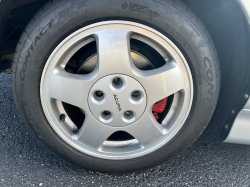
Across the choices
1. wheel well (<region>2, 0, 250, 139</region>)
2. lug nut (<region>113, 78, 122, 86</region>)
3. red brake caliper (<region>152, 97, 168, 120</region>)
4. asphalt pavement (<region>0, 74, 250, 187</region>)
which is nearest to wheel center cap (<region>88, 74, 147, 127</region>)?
lug nut (<region>113, 78, 122, 86</region>)

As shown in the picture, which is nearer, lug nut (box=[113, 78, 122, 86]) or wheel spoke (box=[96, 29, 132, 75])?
wheel spoke (box=[96, 29, 132, 75])

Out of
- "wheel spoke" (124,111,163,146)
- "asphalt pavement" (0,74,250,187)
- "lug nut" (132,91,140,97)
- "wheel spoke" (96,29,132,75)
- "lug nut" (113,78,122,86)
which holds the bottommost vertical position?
"asphalt pavement" (0,74,250,187)

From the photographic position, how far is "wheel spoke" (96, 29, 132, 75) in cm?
99

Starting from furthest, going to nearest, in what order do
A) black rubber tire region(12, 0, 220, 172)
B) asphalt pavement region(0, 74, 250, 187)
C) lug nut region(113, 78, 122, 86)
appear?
asphalt pavement region(0, 74, 250, 187) → lug nut region(113, 78, 122, 86) → black rubber tire region(12, 0, 220, 172)

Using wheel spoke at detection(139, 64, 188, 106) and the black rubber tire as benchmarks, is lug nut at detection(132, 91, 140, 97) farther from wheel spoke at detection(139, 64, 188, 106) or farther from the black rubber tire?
the black rubber tire

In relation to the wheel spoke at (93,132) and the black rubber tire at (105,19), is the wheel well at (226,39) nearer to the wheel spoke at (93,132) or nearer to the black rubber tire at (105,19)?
the black rubber tire at (105,19)

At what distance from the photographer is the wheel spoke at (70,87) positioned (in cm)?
105

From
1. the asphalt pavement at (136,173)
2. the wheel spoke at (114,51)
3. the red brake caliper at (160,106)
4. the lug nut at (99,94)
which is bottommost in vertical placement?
the asphalt pavement at (136,173)

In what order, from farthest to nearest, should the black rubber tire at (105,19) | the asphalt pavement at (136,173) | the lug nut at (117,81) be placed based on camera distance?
the asphalt pavement at (136,173) → the lug nut at (117,81) → the black rubber tire at (105,19)

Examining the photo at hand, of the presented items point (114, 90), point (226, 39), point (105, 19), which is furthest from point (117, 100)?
point (226, 39)

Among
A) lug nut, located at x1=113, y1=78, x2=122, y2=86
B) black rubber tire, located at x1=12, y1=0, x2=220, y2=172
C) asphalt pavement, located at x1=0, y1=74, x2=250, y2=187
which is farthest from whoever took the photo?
asphalt pavement, located at x1=0, y1=74, x2=250, y2=187

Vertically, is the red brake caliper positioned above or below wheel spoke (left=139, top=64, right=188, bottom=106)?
below

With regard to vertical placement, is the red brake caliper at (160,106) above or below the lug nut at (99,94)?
below

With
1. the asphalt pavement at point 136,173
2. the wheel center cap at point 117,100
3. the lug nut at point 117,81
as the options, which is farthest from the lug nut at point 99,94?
the asphalt pavement at point 136,173
